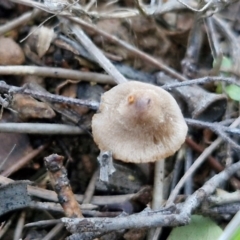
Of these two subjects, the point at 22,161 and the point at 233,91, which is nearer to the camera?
the point at 22,161

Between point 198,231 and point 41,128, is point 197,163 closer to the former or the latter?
point 198,231

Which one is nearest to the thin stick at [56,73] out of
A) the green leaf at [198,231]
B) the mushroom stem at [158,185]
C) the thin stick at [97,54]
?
the thin stick at [97,54]

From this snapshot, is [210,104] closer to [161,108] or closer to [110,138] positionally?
[161,108]

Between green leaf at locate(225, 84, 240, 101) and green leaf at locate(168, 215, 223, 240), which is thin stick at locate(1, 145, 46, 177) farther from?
green leaf at locate(225, 84, 240, 101)

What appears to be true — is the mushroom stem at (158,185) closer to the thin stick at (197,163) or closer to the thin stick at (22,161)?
the thin stick at (197,163)

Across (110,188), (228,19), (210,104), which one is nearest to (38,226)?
(110,188)

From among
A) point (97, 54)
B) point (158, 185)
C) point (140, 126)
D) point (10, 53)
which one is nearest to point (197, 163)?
point (158, 185)
